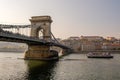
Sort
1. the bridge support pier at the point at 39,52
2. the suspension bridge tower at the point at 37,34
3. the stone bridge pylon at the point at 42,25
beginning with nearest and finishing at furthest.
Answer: the bridge support pier at the point at 39,52, the suspension bridge tower at the point at 37,34, the stone bridge pylon at the point at 42,25

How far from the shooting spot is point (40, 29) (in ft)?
271

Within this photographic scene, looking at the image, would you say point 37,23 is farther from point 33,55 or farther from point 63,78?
point 63,78

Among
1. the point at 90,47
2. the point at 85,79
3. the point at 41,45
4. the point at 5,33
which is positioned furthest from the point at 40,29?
the point at 90,47

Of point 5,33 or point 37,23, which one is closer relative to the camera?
point 5,33

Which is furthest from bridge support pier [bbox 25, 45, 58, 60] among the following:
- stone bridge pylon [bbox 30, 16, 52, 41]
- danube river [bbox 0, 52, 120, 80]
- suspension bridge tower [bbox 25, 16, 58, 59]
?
danube river [bbox 0, 52, 120, 80]

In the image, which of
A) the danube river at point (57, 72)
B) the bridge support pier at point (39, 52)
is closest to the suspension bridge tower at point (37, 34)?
the bridge support pier at point (39, 52)

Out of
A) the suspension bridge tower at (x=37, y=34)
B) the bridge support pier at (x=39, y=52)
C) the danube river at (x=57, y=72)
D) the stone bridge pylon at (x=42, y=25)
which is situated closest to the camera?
the danube river at (x=57, y=72)

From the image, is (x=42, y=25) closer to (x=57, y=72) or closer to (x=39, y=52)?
(x=39, y=52)

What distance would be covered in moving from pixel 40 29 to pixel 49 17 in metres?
6.84

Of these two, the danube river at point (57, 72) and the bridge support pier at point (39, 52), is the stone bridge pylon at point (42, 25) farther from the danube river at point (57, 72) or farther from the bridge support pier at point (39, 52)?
the danube river at point (57, 72)

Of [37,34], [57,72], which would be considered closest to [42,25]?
[37,34]

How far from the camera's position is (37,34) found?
82312mm

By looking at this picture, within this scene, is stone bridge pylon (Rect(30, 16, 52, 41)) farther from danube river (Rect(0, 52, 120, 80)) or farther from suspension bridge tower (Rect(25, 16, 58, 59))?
danube river (Rect(0, 52, 120, 80))

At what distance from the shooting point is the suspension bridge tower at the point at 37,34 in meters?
74.1
